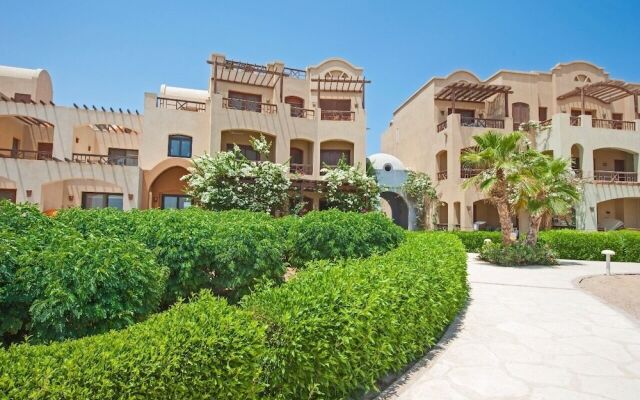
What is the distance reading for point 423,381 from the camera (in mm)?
4602

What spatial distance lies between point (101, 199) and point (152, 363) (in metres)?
23.7

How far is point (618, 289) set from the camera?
431 inches

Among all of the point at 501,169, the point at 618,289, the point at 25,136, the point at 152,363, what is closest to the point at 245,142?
the point at 25,136

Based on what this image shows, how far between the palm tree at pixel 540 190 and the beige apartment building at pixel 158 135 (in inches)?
420

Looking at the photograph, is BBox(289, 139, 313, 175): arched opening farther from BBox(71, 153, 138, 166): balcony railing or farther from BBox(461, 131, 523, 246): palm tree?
BBox(461, 131, 523, 246): palm tree

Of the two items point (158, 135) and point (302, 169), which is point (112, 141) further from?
point (302, 169)

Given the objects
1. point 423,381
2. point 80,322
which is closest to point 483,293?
point 423,381

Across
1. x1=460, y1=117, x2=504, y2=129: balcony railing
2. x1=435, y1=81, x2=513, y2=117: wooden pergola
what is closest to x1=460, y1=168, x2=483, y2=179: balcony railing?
x1=460, y1=117, x2=504, y2=129: balcony railing

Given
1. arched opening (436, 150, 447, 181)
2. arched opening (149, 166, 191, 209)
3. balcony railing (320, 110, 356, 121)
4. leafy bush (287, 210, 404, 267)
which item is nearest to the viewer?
leafy bush (287, 210, 404, 267)

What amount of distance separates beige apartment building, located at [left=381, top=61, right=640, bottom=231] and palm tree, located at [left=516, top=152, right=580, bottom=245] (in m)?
9.02

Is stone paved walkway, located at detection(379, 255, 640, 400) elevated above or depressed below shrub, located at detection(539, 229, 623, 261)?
below

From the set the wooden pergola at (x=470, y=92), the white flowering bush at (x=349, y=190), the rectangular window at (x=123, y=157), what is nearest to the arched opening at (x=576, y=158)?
the wooden pergola at (x=470, y=92)

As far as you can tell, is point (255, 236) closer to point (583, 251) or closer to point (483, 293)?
point (483, 293)

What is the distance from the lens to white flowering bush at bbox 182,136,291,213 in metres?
19.5
